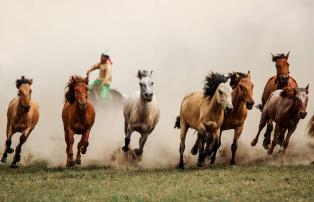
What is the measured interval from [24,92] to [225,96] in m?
5.47

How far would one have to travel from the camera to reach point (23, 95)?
753 inches

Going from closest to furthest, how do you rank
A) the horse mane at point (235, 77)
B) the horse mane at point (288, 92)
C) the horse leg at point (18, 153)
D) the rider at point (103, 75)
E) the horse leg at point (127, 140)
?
the horse mane at point (235, 77)
the horse mane at point (288, 92)
the horse leg at point (127, 140)
the horse leg at point (18, 153)
the rider at point (103, 75)

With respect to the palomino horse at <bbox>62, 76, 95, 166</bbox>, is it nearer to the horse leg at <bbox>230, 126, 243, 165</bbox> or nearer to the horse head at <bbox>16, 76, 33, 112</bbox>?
the horse head at <bbox>16, 76, 33, 112</bbox>

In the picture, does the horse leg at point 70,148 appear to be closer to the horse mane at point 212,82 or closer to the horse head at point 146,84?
the horse head at point 146,84

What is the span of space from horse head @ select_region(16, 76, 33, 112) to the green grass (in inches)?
84.9

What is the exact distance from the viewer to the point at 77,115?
1795 centimetres

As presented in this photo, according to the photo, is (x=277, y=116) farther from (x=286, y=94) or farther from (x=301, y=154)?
(x=301, y=154)

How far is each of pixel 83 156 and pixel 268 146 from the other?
5.20 m

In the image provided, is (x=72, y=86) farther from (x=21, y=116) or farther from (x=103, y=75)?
(x=103, y=75)

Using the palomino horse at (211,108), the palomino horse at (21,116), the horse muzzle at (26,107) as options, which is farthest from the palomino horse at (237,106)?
the palomino horse at (21,116)

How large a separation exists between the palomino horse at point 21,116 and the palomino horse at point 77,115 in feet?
4.64

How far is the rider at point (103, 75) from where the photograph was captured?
22344mm

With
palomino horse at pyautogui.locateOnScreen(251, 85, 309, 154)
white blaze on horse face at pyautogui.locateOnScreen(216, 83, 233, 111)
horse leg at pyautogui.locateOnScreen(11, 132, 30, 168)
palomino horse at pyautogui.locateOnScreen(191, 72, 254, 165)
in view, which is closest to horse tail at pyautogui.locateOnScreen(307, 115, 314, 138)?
palomino horse at pyautogui.locateOnScreen(251, 85, 309, 154)

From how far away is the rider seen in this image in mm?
22344
